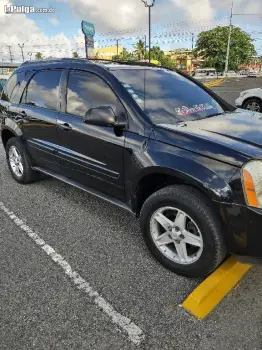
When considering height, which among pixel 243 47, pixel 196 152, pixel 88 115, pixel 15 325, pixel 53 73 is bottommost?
pixel 15 325

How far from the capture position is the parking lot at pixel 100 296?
2.01 meters

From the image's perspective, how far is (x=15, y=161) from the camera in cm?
467

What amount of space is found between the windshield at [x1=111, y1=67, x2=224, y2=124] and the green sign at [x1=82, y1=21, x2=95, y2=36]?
16.7 meters

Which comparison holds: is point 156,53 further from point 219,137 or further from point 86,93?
point 219,137

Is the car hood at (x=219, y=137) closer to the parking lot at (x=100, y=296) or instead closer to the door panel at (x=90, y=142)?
the door panel at (x=90, y=142)

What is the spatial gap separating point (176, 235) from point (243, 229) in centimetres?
56

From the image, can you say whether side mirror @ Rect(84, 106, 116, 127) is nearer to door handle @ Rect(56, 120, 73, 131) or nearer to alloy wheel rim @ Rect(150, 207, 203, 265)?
door handle @ Rect(56, 120, 73, 131)

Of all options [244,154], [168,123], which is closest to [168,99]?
[168,123]

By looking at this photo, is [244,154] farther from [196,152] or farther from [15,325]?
[15,325]

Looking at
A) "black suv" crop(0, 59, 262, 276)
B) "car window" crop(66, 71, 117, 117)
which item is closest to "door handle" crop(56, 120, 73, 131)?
"black suv" crop(0, 59, 262, 276)

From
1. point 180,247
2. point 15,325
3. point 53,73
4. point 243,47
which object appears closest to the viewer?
point 15,325

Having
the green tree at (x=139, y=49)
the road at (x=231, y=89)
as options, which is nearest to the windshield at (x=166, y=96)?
the road at (x=231, y=89)

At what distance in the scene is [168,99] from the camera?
3.08 meters

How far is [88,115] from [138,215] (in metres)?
1.01
